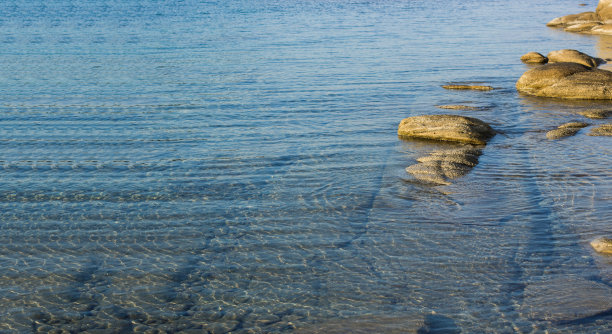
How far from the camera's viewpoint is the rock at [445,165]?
10688mm

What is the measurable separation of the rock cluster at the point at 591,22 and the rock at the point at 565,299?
29.2m

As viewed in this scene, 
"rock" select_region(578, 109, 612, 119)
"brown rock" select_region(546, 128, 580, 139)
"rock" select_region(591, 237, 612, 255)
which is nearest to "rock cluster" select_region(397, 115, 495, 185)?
"brown rock" select_region(546, 128, 580, 139)

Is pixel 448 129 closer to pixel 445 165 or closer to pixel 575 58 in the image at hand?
pixel 445 165

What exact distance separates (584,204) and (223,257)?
5606 mm

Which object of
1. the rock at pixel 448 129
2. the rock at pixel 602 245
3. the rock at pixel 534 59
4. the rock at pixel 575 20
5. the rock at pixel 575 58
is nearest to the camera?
the rock at pixel 602 245

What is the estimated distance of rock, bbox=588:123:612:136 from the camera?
1308cm

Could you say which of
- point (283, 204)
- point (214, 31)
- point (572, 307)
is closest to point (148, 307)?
point (283, 204)

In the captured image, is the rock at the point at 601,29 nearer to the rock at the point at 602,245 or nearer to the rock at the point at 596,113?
the rock at the point at 596,113

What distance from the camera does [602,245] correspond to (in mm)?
7980

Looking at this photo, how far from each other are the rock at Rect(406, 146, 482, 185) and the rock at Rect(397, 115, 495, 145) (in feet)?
1.77

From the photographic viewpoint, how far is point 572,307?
6.67 meters

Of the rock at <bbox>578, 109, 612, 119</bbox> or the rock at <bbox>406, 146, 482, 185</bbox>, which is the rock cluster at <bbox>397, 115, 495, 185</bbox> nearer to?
the rock at <bbox>406, 146, 482, 185</bbox>

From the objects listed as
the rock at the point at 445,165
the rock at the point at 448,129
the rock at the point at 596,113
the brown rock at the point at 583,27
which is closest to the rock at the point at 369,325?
the rock at the point at 445,165

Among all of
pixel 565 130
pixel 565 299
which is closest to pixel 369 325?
pixel 565 299
